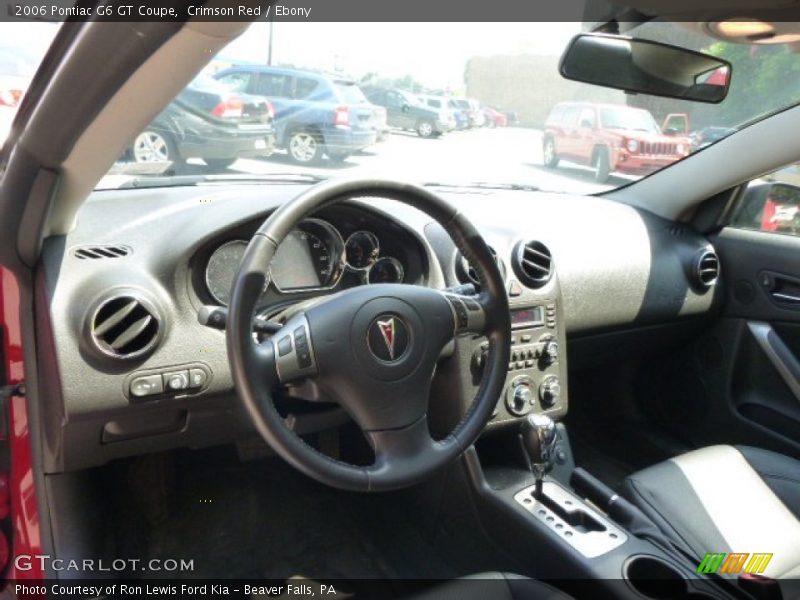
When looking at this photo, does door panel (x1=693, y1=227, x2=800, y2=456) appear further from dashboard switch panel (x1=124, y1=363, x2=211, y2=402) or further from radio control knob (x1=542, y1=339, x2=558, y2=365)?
dashboard switch panel (x1=124, y1=363, x2=211, y2=402)

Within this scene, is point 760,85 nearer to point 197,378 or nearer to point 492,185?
point 492,185

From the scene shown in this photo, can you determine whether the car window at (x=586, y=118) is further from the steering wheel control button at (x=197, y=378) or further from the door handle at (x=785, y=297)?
the steering wheel control button at (x=197, y=378)

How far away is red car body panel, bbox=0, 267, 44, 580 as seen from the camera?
200 centimetres

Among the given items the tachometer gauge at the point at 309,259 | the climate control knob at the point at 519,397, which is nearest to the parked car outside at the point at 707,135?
the climate control knob at the point at 519,397

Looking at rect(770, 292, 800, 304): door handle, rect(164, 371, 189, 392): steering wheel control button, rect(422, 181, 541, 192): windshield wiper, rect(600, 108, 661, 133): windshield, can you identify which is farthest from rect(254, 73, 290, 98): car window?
rect(770, 292, 800, 304): door handle

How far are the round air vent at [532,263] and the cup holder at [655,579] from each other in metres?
0.93

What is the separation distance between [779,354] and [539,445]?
137cm

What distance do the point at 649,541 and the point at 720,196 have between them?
1684 millimetres

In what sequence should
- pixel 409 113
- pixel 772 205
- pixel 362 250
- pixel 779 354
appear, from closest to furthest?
pixel 362 250, pixel 779 354, pixel 772 205, pixel 409 113

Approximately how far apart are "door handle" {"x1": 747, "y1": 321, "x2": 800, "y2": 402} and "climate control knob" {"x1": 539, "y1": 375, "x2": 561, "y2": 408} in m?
1.12

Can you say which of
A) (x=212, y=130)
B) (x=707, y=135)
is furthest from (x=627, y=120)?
(x=212, y=130)

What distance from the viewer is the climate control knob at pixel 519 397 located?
2355 mm

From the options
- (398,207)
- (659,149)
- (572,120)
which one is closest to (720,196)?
(659,149)

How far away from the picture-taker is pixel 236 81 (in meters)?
2.32
